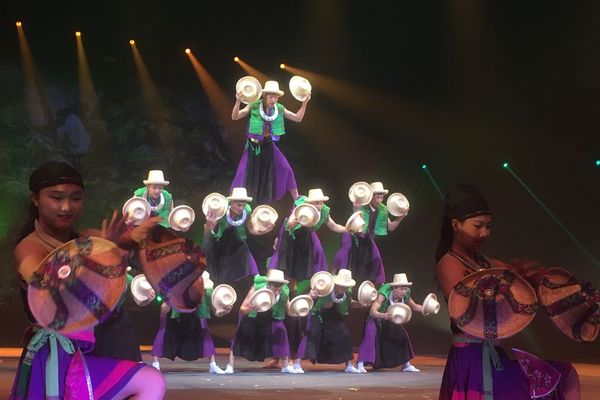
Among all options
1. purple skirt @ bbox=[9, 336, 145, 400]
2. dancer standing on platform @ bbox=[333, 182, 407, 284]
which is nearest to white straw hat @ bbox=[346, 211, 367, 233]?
dancer standing on platform @ bbox=[333, 182, 407, 284]

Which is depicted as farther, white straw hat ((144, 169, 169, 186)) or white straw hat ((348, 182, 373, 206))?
white straw hat ((348, 182, 373, 206))

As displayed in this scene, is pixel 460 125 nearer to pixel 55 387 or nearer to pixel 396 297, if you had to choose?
pixel 396 297

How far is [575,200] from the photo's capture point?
9.26m

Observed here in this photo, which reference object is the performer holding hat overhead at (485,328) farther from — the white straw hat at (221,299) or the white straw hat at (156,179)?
the white straw hat at (156,179)

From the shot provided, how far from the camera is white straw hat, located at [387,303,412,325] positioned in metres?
8.41

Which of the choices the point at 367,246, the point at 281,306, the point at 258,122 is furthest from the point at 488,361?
the point at 367,246

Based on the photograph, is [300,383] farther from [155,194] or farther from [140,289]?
[155,194]

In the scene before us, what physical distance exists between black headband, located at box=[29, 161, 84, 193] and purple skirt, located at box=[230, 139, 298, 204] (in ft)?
17.7

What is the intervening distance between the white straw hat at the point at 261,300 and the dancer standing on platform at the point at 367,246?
105 cm

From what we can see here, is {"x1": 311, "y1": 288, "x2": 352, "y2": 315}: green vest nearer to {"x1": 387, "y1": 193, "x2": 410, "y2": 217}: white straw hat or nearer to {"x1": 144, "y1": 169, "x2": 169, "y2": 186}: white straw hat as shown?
{"x1": 387, "y1": 193, "x2": 410, "y2": 217}: white straw hat

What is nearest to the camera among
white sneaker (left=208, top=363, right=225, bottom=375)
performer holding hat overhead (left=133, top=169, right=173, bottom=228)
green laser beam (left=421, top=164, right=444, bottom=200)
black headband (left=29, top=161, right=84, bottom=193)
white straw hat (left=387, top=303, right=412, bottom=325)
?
black headband (left=29, top=161, right=84, bottom=193)

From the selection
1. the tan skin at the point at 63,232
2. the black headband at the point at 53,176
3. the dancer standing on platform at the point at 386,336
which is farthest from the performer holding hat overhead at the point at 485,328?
the dancer standing on platform at the point at 386,336

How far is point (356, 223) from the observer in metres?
8.48

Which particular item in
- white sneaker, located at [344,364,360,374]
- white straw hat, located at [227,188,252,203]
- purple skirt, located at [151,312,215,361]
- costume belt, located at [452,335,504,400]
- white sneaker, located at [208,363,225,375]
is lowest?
costume belt, located at [452,335,504,400]
